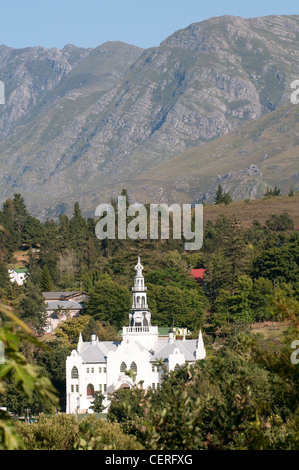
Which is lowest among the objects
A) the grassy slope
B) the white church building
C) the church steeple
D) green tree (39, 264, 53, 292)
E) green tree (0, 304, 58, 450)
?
the white church building

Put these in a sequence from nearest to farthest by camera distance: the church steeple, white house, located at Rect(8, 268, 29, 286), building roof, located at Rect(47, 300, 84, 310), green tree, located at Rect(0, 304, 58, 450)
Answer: green tree, located at Rect(0, 304, 58, 450) → the church steeple → building roof, located at Rect(47, 300, 84, 310) → white house, located at Rect(8, 268, 29, 286)

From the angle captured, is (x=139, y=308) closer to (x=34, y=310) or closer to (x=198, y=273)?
(x=34, y=310)

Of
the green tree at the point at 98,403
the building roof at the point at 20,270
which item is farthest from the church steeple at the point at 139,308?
the building roof at the point at 20,270

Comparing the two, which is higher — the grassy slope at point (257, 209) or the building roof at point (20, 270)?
the grassy slope at point (257, 209)

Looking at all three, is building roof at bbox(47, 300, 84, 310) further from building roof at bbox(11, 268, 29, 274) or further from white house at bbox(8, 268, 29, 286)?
building roof at bbox(11, 268, 29, 274)

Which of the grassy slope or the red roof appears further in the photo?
the grassy slope

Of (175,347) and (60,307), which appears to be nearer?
(175,347)

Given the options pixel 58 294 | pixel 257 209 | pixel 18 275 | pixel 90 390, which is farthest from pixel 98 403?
pixel 257 209

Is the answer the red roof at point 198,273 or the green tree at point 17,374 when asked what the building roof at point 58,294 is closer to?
the red roof at point 198,273

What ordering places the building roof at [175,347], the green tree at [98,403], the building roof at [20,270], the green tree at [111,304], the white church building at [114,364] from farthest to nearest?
the building roof at [20,270] < the green tree at [111,304] < the building roof at [175,347] < the white church building at [114,364] < the green tree at [98,403]

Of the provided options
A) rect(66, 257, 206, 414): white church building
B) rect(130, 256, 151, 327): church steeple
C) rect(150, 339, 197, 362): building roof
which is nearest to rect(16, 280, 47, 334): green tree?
rect(66, 257, 206, 414): white church building

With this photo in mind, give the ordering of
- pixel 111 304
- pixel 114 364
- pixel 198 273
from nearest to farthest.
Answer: pixel 114 364 → pixel 111 304 → pixel 198 273

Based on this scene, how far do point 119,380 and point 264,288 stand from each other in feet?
→ 82.8

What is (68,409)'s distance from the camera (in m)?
80.3
